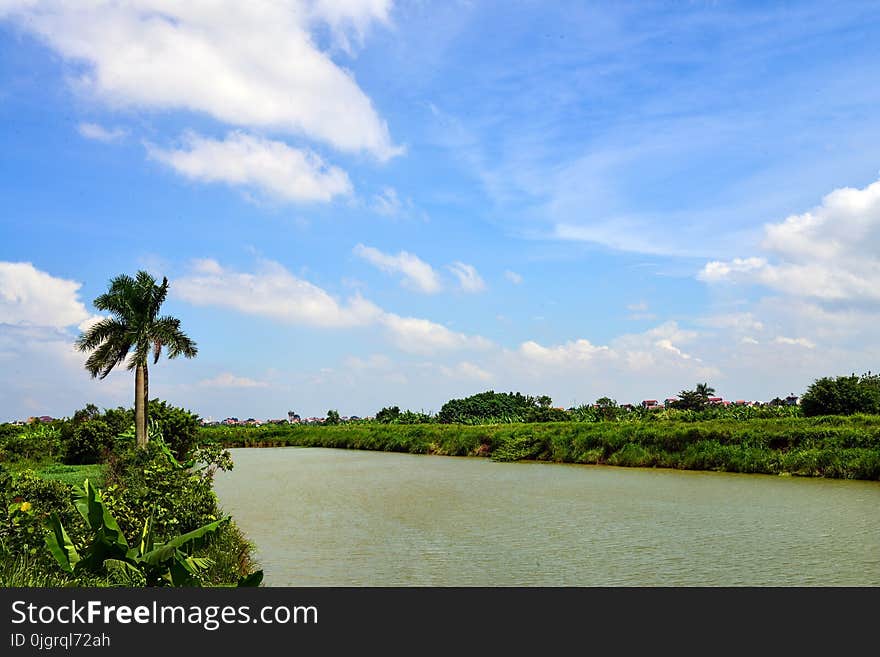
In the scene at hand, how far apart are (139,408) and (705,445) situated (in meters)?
20.2

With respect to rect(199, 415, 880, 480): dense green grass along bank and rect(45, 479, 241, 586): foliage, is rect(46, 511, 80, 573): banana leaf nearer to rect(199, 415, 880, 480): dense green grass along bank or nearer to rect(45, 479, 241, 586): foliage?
rect(45, 479, 241, 586): foliage

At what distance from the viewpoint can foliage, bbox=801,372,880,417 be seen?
36.1 m

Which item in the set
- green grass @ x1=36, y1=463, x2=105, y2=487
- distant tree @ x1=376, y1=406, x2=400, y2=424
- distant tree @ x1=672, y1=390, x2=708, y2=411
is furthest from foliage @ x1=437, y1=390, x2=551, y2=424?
green grass @ x1=36, y1=463, x2=105, y2=487

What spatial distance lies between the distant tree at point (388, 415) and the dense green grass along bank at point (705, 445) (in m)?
33.3

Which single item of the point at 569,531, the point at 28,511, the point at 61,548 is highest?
the point at 28,511

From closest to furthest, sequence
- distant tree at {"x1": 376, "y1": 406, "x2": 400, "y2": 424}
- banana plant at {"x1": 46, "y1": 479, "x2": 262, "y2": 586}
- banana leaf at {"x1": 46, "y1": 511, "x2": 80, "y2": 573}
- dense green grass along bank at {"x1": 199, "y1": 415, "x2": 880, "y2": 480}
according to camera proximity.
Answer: banana plant at {"x1": 46, "y1": 479, "x2": 262, "y2": 586} < banana leaf at {"x1": 46, "y1": 511, "x2": 80, "y2": 573} < dense green grass along bank at {"x1": 199, "y1": 415, "x2": 880, "y2": 480} < distant tree at {"x1": 376, "y1": 406, "x2": 400, "y2": 424}

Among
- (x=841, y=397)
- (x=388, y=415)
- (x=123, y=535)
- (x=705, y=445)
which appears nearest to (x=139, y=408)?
(x=123, y=535)

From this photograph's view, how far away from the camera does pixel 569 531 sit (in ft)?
43.6

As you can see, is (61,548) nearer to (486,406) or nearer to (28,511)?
(28,511)

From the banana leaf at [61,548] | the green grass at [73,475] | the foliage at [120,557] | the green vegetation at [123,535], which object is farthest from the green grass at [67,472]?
the foliage at [120,557]

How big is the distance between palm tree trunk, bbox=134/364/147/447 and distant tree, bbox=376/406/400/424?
50.5 m

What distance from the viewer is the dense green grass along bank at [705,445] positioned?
22464mm

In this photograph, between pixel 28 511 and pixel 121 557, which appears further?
pixel 28 511
